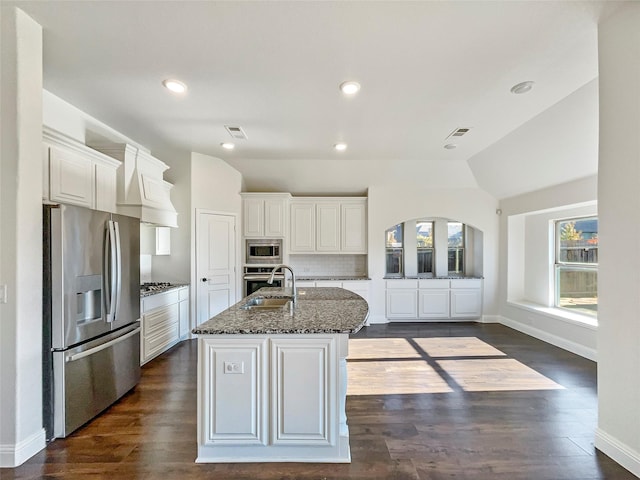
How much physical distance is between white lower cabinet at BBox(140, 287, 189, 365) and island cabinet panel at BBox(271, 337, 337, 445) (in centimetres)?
229

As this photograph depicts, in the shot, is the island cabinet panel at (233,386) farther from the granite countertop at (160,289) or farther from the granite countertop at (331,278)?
the granite countertop at (331,278)

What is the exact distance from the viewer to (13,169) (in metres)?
1.88

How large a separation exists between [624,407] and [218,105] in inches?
153

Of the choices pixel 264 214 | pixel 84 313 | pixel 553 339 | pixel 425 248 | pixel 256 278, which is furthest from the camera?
pixel 425 248

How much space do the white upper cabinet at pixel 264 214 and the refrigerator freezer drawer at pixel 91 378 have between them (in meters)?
2.84

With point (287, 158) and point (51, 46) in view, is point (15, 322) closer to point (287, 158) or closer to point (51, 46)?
point (51, 46)

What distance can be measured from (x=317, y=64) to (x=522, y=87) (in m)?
1.84

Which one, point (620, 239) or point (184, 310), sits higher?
point (620, 239)

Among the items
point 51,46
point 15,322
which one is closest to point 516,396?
point 15,322

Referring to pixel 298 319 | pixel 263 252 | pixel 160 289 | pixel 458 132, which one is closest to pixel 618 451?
pixel 298 319

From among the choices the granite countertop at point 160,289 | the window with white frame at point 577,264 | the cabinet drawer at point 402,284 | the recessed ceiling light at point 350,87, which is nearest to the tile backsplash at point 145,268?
the granite countertop at point 160,289

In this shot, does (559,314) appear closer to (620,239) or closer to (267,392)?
(620,239)

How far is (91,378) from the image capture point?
2348mm

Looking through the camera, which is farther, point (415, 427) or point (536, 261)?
point (536, 261)
